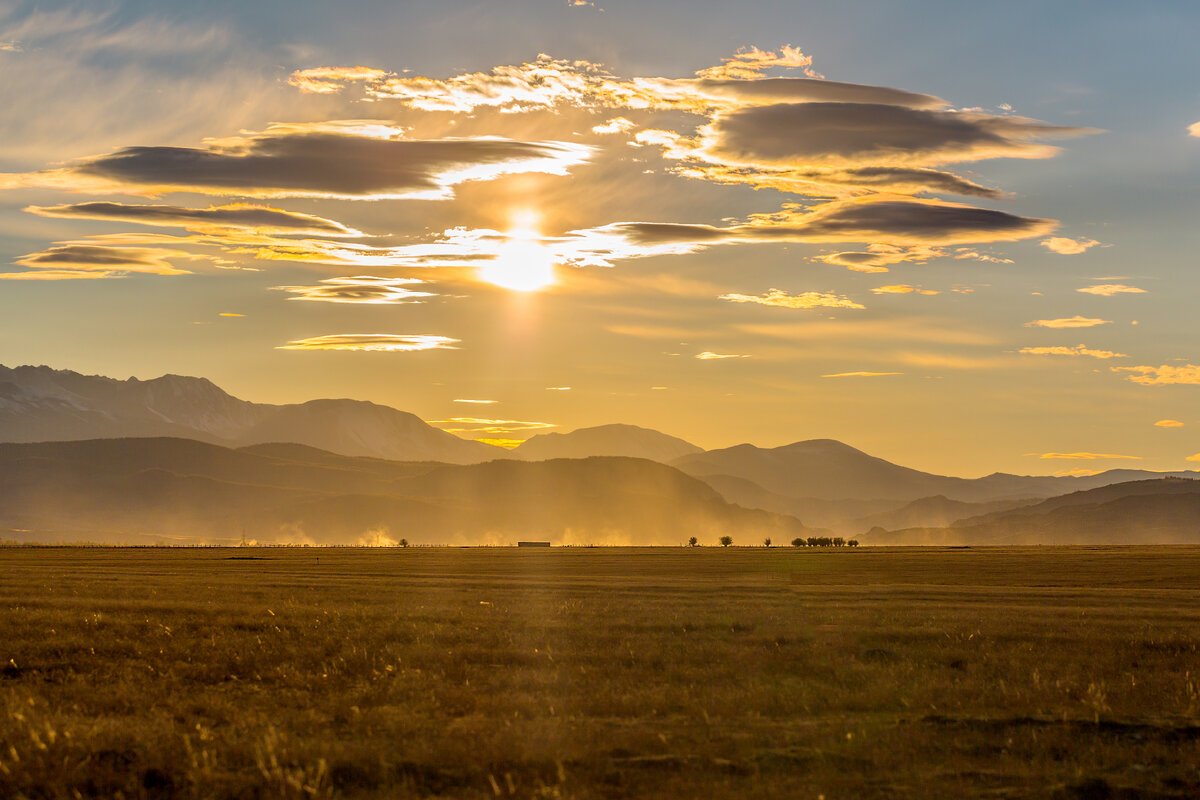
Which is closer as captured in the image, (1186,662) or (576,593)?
(1186,662)

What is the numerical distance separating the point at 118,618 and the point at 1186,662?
117 feet

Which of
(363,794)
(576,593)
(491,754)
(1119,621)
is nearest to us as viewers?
(363,794)

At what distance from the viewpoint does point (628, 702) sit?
22312 millimetres

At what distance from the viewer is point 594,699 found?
22.9 meters

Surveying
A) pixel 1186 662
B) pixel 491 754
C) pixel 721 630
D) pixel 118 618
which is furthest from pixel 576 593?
pixel 491 754

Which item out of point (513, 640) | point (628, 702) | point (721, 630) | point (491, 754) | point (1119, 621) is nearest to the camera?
point (491, 754)

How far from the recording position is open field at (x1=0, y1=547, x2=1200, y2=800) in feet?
54.1

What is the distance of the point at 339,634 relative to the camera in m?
33.5

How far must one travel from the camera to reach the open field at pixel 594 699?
54.1ft

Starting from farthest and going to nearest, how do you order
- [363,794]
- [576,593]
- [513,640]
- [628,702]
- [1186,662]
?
[576,593] < [513,640] < [1186,662] < [628,702] < [363,794]

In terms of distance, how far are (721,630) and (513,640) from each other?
7715mm

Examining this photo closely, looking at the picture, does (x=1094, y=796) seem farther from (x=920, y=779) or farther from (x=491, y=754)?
(x=491, y=754)

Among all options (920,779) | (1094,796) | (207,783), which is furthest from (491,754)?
(1094,796)

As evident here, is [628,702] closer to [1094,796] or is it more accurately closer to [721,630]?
[1094,796]
